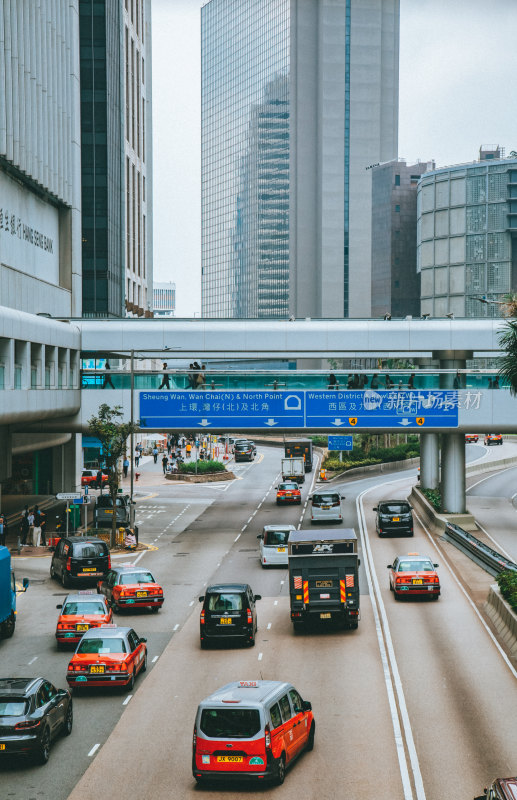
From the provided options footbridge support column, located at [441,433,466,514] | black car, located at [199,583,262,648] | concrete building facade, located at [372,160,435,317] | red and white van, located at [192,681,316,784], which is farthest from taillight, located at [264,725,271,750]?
concrete building facade, located at [372,160,435,317]

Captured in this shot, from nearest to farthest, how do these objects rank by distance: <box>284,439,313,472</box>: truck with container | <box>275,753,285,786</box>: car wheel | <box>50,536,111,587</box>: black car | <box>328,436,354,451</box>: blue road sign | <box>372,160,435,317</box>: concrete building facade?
<box>275,753,285,786</box>: car wheel
<box>50,536,111,587</box>: black car
<box>328,436,354,451</box>: blue road sign
<box>284,439,313,472</box>: truck with container
<box>372,160,435,317</box>: concrete building facade

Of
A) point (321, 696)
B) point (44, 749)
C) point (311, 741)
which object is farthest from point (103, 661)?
point (311, 741)

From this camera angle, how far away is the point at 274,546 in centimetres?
4241

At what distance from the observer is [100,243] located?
325 feet

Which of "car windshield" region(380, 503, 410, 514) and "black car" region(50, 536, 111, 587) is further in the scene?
"car windshield" region(380, 503, 410, 514)

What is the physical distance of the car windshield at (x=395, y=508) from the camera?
52.2 m

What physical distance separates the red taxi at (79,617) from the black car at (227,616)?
9.00 feet

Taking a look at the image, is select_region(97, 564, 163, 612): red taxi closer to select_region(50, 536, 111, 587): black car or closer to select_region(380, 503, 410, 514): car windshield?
select_region(50, 536, 111, 587): black car

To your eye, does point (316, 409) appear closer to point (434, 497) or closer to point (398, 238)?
point (434, 497)

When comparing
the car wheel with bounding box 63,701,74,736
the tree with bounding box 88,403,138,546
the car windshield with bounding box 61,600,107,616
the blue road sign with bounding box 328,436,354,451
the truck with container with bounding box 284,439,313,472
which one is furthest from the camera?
the truck with container with bounding box 284,439,313,472

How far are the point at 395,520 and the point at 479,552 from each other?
943 cm

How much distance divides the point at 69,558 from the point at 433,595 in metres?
13.3

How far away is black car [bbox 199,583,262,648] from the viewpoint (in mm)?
27406

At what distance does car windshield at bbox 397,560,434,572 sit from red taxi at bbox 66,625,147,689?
14126 mm
